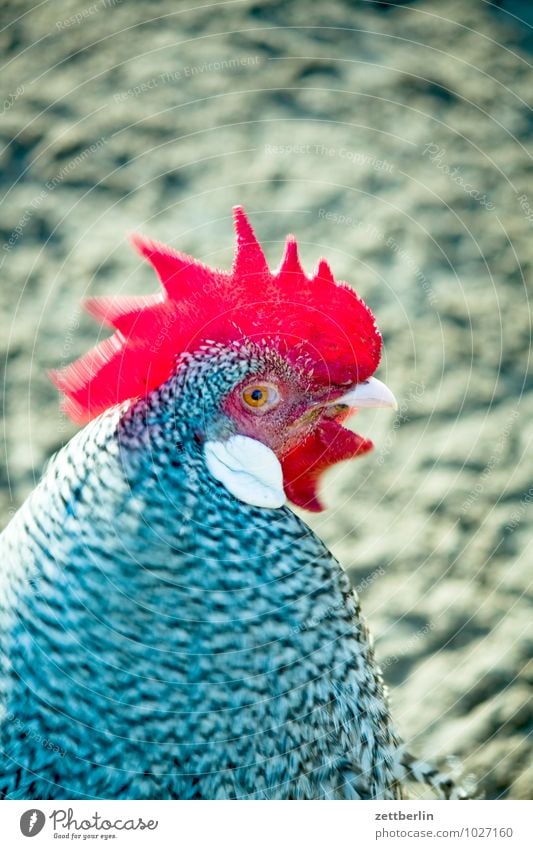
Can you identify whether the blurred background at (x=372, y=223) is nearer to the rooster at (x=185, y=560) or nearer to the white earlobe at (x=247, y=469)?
the rooster at (x=185, y=560)

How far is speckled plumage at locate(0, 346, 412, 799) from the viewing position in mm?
947

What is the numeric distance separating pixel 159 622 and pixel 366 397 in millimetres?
346

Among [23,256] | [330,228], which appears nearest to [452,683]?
[330,228]

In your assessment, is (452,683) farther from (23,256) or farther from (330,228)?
(23,256)
